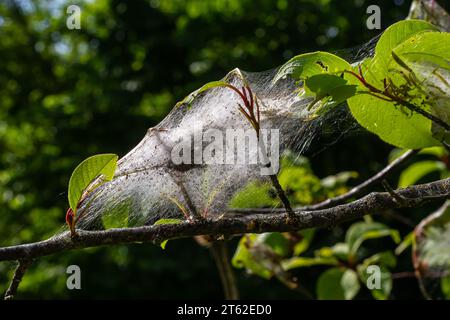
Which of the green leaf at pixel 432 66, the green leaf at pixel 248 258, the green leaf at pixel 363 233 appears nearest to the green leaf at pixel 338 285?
the green leaf at pixel 363 233

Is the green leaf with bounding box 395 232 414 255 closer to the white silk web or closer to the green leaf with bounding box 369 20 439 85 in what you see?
the white silk web

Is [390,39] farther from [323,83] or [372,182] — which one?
[372,182]

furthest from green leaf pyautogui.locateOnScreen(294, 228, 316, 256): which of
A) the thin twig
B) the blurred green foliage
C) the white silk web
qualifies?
the blurred green foliage

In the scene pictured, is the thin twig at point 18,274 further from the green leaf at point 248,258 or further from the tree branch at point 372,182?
the green leaf at point 248,258

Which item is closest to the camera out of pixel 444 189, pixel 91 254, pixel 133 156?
pixel 444 189

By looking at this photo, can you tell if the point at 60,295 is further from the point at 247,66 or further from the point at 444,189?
the point at 444,189

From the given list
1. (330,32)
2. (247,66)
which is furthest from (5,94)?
(330,32)
